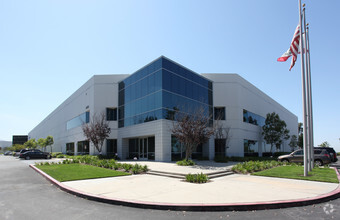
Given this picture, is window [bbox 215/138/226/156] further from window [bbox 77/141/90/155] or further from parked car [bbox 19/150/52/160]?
parked car [bbox 19/150/52/160]

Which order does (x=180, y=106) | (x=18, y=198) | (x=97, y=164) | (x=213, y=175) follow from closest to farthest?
(x=18, y=198) → (x=213, y=175) → (x=97, y=164) → (x=180, y=106)

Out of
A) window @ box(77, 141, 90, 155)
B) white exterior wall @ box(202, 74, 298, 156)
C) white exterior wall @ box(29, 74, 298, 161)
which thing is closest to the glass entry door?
white exterior wall @ box(29, 74, 298, 161)

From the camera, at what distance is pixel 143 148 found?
28.7 metres

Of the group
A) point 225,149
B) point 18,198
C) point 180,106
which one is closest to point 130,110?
point 180,106

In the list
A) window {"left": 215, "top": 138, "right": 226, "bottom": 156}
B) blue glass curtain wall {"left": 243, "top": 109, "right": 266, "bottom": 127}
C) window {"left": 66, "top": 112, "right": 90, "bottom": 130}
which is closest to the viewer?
window {"left": 215, "top": 138, "right": 226, "bottom": 156}

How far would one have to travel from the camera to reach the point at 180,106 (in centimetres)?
2691

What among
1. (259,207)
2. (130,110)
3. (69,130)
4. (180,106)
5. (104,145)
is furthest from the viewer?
(69,130)

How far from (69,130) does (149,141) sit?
24461 millimetres

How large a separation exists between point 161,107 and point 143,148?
6865 millimetres

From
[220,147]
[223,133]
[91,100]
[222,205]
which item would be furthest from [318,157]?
[91,100]

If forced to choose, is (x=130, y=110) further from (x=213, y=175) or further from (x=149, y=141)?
(x=213, y=175)

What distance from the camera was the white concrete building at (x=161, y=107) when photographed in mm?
25531

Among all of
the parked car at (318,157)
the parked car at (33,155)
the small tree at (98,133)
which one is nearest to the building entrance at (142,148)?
the small tree at (98,133)

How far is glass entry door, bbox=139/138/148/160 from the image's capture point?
92.3ft
